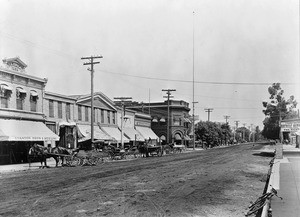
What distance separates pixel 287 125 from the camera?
39000 mm

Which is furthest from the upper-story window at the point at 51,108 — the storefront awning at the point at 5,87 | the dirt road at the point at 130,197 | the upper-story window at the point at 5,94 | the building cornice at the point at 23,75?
the dirt road at the point at 130,197

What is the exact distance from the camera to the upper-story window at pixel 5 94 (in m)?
27.7

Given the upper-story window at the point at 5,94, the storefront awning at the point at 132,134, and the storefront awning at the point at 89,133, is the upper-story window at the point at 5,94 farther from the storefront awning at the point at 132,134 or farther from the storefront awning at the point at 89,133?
the storefront awning at the point at 132,134

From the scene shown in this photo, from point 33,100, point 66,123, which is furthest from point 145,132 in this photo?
point 33,100

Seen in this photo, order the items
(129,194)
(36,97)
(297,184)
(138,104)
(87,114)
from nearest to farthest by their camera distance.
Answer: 1. (129,194)
2. (297,184)
3. (36,97)
4. (87,114)
5. (138,104)

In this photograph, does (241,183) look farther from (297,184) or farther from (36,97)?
(36,97)

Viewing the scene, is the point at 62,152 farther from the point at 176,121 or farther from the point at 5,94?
the point at 176,121

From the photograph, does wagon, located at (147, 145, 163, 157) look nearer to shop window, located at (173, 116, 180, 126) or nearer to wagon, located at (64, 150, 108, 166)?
wagon, located at (64, 150, 108, 166)

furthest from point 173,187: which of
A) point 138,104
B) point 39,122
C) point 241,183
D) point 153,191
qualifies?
point 138,104

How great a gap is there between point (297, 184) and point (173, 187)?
467 centimetres

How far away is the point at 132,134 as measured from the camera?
169ft

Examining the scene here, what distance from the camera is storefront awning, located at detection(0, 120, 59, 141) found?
26.4 m

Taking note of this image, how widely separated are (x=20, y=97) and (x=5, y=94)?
1966 mm

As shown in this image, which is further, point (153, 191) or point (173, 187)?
point (173, 187)
